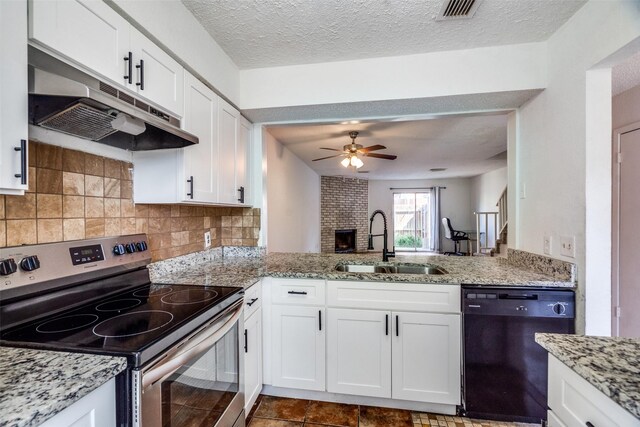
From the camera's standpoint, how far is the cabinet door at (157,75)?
127 cm

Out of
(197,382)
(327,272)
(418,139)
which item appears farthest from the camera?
(418,139)

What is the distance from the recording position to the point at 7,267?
1006mm

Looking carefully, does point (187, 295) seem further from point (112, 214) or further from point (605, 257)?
point (605, 257)

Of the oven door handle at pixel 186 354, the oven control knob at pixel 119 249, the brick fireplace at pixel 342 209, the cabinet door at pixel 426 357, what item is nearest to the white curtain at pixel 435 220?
the brick fireplace at pixel 342 209

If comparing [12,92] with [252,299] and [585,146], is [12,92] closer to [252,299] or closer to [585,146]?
[252,299]

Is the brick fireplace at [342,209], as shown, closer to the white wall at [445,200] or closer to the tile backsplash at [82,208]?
the white wall at [445,200]

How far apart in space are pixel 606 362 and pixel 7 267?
6.21 feet

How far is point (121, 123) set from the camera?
44.8 inches

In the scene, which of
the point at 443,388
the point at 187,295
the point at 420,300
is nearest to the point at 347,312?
the point at 420,300

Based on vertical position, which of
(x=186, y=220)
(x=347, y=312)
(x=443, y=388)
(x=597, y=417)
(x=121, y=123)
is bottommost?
(x=443, y=388)

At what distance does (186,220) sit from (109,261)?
73cm

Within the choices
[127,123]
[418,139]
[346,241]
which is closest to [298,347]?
[127,123]

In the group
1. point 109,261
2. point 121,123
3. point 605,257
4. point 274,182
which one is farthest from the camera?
point 274,182

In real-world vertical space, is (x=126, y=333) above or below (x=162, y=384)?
above
